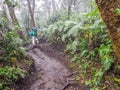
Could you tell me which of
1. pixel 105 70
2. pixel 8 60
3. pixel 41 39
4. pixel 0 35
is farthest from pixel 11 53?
pixel 41 39

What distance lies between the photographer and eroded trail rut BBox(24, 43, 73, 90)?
270 inches

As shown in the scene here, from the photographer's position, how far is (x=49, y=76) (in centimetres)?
794

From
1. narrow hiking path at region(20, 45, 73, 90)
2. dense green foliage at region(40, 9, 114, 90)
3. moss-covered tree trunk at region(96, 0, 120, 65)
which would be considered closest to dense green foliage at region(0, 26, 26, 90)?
narrow hiking path at region(20, 45, 73, 90)

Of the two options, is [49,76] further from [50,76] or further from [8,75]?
[8,75]

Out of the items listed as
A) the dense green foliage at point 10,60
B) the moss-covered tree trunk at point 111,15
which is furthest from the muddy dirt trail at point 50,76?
the moss-covered tree trunk at point 111,15

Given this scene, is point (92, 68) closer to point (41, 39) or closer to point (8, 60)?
point (8, 60)

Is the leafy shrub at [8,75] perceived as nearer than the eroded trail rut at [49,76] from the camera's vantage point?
Yes

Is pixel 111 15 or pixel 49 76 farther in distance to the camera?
pixel 49 76

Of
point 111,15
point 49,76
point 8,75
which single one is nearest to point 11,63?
point 8,75

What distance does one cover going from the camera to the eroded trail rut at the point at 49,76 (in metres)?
6.85

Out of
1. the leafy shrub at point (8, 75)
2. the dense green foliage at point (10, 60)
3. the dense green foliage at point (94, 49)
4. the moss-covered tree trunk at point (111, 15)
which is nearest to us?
the moss-covered tree trunk at point (111, 15)

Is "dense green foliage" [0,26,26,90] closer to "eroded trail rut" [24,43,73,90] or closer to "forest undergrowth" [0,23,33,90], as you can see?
"forest undergrowth" [0,23,33,90]

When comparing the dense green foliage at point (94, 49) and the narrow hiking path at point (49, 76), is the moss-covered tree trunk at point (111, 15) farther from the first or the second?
the narrow hiking path at point (49, 76)

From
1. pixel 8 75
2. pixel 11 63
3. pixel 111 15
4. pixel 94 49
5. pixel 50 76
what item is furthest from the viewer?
pixel 50 76
